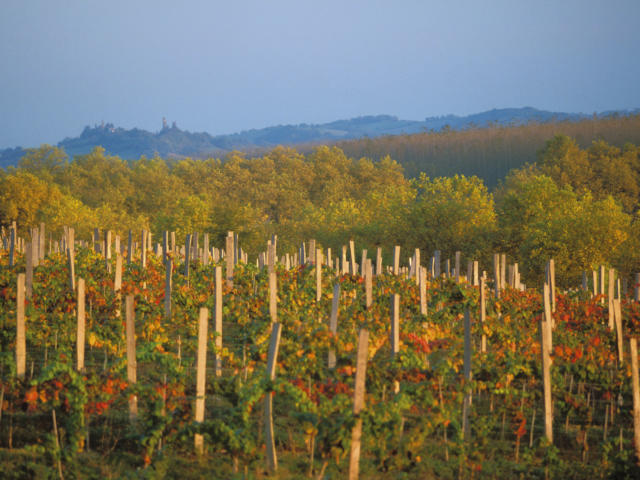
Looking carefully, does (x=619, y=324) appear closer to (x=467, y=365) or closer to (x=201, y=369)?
(x=467, y=365)

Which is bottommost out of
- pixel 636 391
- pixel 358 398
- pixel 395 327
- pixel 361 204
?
pixel 636 391

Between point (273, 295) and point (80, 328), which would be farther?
point (273, 295)

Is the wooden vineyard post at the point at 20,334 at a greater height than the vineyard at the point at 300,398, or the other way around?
the wooden vineyard post at the point at 20,334

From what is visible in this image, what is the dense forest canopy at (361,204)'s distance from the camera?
37.2 metres

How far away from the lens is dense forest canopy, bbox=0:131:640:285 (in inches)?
1465

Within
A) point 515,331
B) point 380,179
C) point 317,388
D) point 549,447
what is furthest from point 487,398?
point 380,179

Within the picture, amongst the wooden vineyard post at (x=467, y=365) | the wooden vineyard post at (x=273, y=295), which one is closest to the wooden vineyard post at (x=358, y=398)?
the wooden vineyard post at (x=467, y=365)

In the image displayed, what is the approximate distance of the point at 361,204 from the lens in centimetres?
5912

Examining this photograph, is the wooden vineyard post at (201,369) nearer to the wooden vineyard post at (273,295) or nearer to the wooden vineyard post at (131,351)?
the wooden vineyard post at (131,351)

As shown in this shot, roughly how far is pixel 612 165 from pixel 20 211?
44.4m

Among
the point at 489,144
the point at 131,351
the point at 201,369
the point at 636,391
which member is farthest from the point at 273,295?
the point at 489,144

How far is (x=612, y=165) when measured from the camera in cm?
5591

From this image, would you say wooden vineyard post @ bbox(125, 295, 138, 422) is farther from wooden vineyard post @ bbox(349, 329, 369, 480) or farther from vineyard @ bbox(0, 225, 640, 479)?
wooden vineyard post @ bbox(349, 329, 369, 480)

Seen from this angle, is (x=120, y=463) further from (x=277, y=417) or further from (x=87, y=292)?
(x=87, y=292)
